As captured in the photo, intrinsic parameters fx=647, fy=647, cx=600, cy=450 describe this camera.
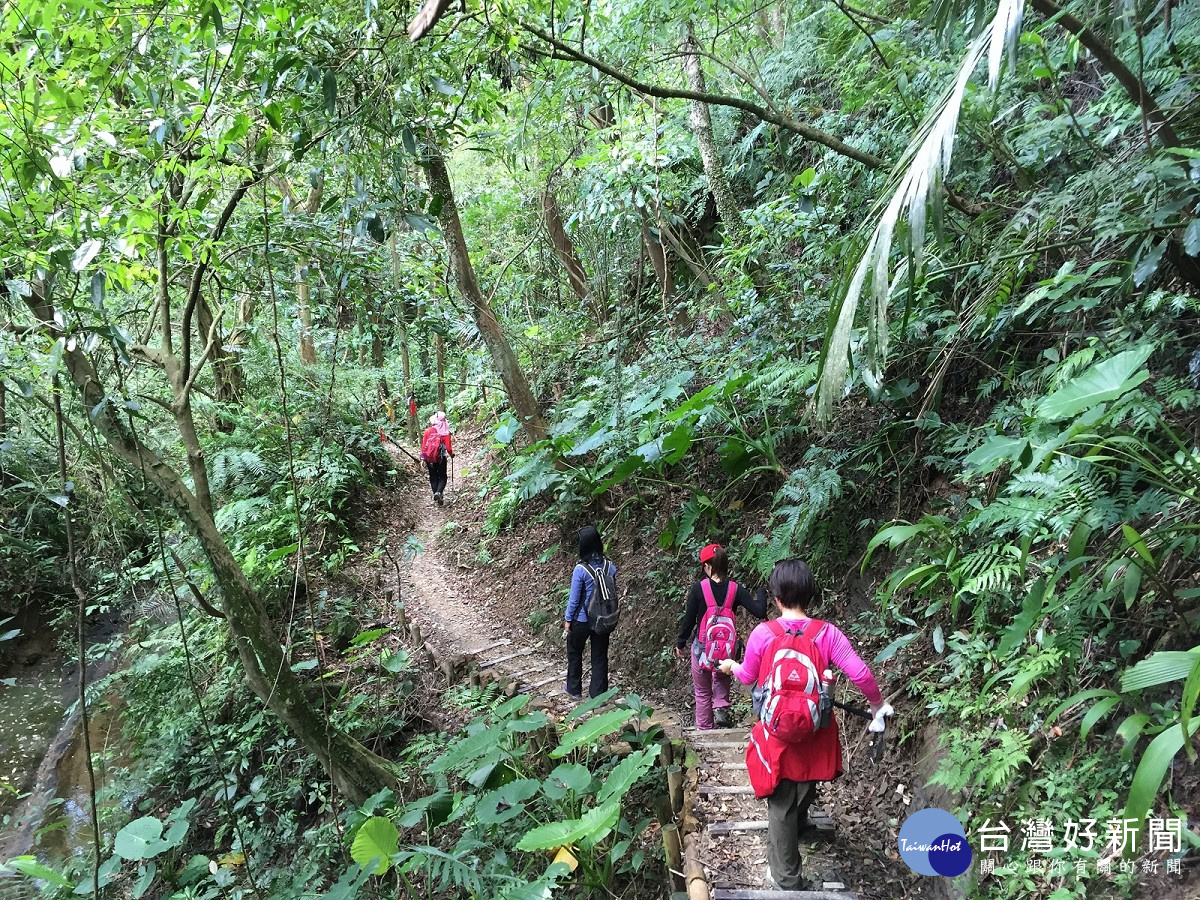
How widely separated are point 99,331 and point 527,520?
6194 millimetres

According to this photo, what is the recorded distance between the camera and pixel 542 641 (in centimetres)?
738

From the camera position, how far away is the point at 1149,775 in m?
2.01

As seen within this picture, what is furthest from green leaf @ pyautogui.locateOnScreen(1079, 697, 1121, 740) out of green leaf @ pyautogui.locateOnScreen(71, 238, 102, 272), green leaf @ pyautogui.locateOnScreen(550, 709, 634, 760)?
green leaf @ pyautogui.locateOnScreen(71, 238, 102, 272)

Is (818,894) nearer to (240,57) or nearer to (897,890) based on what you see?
(897,890)

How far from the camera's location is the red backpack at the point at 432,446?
11.3 metres

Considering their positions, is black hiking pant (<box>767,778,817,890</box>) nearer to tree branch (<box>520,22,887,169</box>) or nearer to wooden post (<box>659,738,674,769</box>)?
wooden post (<box>659,738,674,769</box>)

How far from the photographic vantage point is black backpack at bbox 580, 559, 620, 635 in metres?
5.24

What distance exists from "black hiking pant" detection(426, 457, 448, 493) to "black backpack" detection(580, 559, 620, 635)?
6873 millimetres

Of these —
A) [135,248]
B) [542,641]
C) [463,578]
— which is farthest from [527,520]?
[135,248]

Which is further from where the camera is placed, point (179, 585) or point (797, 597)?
point (179, 585)

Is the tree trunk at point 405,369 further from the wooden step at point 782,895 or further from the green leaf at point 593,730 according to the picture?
the wooden step at point 782,895

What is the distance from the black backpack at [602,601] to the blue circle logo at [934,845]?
2.77 m

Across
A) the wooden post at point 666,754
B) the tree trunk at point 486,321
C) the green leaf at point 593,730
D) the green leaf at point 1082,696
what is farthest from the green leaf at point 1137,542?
the tree trunk at point 486,321

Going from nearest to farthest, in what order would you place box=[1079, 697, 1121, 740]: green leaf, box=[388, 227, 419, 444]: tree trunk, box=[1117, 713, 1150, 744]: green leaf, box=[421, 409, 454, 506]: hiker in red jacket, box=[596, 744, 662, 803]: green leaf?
box=[1117, 713, 1150, 744]: green leaf, box=[1079, 697, 1121, 740]: green leaf, box=[596, 744, 662, 803]: green leaf, box=[388, 227, 419, 444]: tree trunk, box=[421, 409, 454, 506]: hiker in red jacket
